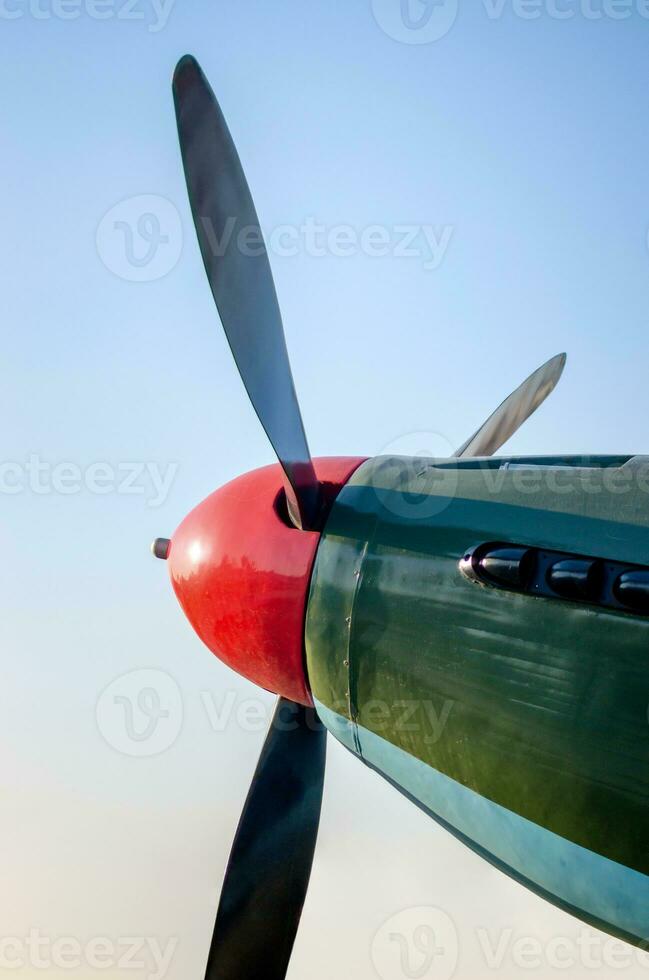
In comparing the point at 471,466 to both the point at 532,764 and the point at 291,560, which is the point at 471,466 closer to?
the point at 291,560

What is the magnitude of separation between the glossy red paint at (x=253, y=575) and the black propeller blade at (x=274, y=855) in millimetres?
898

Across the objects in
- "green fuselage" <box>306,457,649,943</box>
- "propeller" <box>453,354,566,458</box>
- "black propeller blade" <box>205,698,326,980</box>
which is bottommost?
"black propeller blade" <box>205,698,326,980</box>

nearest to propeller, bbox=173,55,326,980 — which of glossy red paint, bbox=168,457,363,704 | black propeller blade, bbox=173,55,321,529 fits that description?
black propeller blade, bbox=173,55,321,529

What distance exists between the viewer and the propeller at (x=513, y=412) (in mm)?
7105

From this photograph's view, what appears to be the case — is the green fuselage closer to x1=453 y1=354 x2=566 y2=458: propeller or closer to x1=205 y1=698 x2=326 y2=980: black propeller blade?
x1=205 y1=698 x2=326 y2=980: black propeller blade

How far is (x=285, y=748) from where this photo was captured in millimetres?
6402

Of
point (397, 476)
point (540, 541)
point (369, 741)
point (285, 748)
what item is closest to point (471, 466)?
point (397, 476)

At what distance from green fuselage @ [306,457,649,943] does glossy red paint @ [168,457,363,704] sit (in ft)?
0.60

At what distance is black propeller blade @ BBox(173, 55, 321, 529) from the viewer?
4.57 metres

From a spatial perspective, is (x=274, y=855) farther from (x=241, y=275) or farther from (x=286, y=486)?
(x=241, y=275)

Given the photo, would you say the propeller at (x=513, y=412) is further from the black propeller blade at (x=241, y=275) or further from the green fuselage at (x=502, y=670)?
the black propeller blade at (x=241, y=275)

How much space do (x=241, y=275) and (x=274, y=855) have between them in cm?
420

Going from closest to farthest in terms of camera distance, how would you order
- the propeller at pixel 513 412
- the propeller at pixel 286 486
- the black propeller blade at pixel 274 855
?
the propeller at pixel 286 486
the black propeller blade at pixel 274 855
the propeller at pixel 513 412

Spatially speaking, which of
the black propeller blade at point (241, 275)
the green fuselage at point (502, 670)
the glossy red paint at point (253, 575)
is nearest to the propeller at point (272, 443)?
the black propeller blade at point (241, 275)
